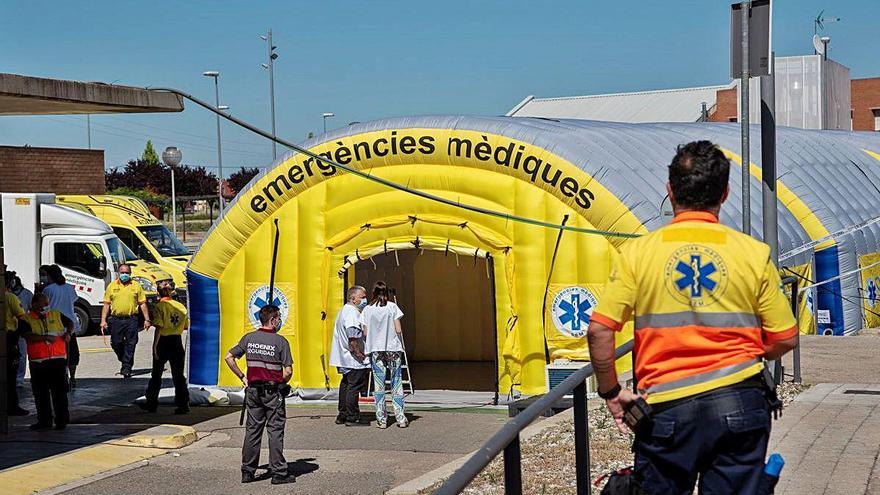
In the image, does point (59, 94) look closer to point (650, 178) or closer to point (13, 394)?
point (13, 394)

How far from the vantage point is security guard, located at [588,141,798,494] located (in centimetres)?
403

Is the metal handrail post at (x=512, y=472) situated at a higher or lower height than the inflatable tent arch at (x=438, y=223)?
lower

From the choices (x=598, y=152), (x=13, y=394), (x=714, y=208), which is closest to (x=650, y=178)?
(x=598, y=152)

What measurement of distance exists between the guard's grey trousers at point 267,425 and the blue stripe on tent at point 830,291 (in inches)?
433

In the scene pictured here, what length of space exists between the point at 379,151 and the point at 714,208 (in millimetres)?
10921

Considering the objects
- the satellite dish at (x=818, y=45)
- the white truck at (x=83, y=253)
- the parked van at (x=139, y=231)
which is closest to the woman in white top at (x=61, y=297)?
the white truck at (x=83, y=253)

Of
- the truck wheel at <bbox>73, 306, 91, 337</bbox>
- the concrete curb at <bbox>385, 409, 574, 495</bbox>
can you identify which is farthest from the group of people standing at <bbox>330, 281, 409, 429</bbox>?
the truck wheel at <bbox>73, 306, 91, 337</bbox>

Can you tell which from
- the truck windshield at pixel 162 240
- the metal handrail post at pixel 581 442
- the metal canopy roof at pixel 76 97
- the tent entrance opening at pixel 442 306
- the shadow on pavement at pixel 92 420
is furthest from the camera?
the truck windshield at pixel 162 240

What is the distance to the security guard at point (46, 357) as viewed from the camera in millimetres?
12703

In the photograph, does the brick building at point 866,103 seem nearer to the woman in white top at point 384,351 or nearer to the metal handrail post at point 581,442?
the woman in white top at point 384,351

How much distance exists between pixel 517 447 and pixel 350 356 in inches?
344

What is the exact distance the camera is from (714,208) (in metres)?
4.23

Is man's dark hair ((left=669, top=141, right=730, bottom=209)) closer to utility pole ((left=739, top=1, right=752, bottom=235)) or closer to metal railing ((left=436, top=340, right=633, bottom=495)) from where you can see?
metal railing ((left=436, top=340, right=633, bottom=495))

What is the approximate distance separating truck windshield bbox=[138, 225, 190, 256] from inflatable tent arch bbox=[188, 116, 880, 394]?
11.5 meters
